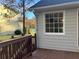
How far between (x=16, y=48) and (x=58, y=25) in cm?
461

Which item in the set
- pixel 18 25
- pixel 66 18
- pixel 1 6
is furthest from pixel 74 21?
pixel 18 25

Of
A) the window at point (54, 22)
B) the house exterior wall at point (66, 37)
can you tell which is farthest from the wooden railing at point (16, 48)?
the window at point (54, 22)

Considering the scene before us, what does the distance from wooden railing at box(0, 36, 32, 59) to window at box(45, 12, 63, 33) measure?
268 cm

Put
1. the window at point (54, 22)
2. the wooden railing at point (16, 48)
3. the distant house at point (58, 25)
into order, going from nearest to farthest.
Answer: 1. the wooden railing at point (16, 48)
2. the distant house at point (58, 25)
3. the window at point (54, 22)

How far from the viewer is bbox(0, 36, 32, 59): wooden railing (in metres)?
6.34

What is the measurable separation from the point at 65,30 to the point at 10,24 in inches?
833

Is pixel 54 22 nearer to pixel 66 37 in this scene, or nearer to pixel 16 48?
pixel 66 37

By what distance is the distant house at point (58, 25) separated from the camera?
10625 millimetres

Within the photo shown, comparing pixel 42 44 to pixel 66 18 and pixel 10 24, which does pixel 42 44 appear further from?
pixel 10 24

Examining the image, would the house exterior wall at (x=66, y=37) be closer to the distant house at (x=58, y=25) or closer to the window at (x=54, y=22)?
the distant house at (x=58, y=25)

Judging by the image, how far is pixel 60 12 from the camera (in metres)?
11.3

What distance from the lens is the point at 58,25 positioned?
37.7 ft

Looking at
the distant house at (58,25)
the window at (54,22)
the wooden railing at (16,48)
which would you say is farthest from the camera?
the window at (54,22)

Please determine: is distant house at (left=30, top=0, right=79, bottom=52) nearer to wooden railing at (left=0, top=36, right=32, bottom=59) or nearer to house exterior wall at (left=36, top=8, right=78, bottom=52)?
house exterior wall at (left=36, top=8, right=78, bottom=52)
